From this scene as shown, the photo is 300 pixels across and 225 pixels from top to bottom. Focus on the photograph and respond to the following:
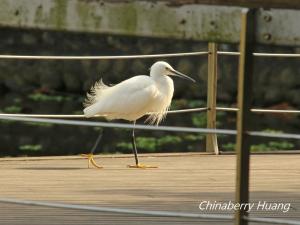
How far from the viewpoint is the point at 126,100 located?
9.27 meters

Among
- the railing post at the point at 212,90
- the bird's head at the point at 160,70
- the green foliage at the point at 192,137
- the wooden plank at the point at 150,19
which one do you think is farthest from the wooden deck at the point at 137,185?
the green foliage at the point at 192,137

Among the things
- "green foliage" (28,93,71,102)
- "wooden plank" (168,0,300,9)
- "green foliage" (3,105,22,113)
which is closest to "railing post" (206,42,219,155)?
"wooden plank" (168,0,300,9)

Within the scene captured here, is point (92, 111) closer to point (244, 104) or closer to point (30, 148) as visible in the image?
point (244, 104)

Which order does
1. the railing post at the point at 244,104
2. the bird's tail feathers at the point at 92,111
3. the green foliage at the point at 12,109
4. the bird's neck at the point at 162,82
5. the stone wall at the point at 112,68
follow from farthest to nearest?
the stone wall at the point at 112,68, the green foliage at the point at 12,109, the bird's neck at the point at 162,82, the bird's tail feathers at the point at 92,111, the railing post at the point at 244,104

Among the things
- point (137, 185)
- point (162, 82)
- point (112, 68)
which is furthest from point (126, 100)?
point (112, 68)

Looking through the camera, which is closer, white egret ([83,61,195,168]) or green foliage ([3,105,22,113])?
white egret ([83,61,195,168])

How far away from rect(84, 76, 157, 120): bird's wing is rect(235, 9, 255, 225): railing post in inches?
182

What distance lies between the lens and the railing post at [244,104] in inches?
173

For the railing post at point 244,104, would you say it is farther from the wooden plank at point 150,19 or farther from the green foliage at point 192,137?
the green foliage at point 192,137

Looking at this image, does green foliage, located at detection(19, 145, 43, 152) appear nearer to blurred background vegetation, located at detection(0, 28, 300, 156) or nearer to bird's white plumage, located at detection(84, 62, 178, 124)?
blurred background vegetation, located at detection(0, 28, 300, 156)

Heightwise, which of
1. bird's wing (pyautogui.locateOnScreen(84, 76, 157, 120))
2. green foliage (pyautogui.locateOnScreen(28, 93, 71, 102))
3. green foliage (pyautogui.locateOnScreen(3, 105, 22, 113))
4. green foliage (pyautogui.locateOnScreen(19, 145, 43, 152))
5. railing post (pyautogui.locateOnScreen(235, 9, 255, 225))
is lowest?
railing post (pyautogui.locateOnScreen(235, 9, 255, 225))

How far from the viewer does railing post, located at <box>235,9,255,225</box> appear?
438cm

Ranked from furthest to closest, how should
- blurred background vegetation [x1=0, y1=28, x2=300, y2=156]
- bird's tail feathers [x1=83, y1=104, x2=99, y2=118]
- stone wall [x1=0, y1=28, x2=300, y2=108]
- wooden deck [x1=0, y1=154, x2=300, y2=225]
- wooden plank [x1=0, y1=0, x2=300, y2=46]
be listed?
stone wall [x1=0, y1=28, x2=300, y2=108] < blurred background vegetation [x1=0, y1=28, x2=300, y2=156] < bird's tail feathers [x1=83, y1=104, x2=99, y2=118] < wooden deck [x1=0, y1=154, x2=300, y2=225] < wooden plank [x1=0, y1=0, x2=300, y2=46]

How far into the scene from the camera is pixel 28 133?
17453 millimetres
